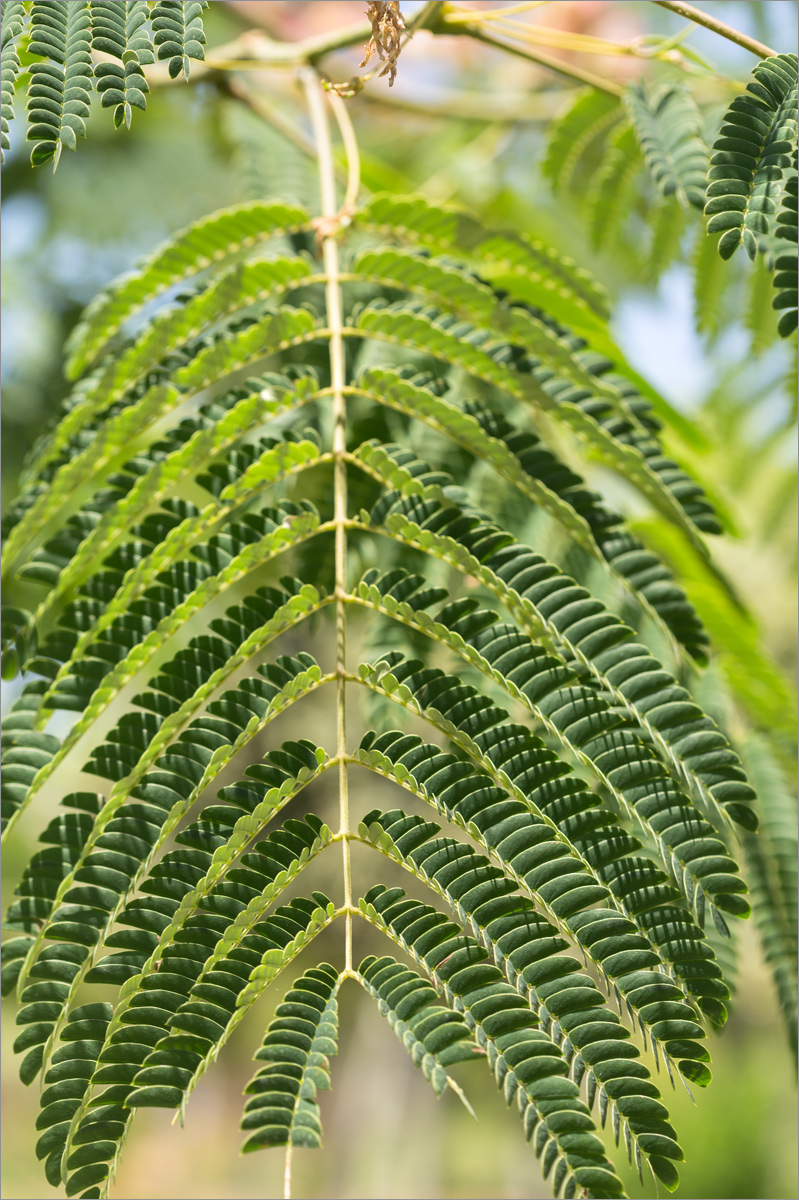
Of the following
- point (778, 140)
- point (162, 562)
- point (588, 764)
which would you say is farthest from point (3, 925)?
point (778, 140)

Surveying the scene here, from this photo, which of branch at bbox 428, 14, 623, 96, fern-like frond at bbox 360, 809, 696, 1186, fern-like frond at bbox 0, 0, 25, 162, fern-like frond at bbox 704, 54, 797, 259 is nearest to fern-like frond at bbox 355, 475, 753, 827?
fern-like frond at bbox 360, 809, 696, 1186

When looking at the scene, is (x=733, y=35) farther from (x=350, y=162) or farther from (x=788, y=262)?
(x=350, y=162)

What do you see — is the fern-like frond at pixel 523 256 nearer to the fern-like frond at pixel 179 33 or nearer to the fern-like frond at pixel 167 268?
the fern-like frond at pixel 167 268

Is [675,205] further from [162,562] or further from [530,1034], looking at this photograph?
[530,1034]

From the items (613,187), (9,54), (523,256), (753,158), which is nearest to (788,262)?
(753,158)

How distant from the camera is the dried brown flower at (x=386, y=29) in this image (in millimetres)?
522

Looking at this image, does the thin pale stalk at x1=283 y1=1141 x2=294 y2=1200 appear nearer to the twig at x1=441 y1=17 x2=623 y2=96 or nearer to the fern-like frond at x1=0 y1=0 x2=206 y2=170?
the fern-like frond at x1=0 y1=0 x2=206 y2=170

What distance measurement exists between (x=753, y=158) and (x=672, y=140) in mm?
271

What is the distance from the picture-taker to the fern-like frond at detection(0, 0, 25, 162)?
1.59ft

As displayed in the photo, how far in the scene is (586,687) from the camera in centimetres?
53

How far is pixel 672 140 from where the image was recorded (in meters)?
0.73

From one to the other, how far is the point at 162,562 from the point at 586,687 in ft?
1.02

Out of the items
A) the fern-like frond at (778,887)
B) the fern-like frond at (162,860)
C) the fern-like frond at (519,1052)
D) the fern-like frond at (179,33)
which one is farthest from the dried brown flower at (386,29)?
the fern-like frond at (778,887)

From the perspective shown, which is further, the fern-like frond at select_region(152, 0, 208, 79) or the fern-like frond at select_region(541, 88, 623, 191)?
the fern-like frond at select_region(541, 88, 623, 191)
